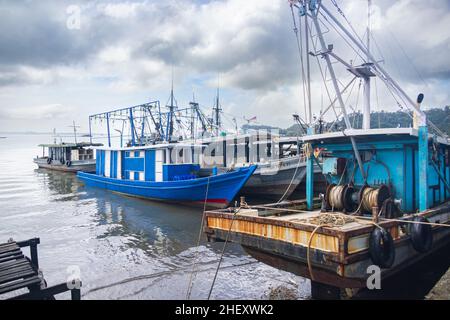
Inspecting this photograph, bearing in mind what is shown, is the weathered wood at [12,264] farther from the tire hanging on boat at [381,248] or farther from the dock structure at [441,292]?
the dock structure at [441,292]

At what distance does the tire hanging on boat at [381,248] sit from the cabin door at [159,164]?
46.4ft

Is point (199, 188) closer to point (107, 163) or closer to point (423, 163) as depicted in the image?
point (107, 163)

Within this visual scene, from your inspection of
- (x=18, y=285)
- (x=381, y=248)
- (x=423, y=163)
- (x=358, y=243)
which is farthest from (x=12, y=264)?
(x=423, y=163)

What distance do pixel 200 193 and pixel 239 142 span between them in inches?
298

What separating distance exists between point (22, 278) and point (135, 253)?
499 centimetres

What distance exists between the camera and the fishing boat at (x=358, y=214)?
4.63 metres

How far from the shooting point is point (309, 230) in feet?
15.8

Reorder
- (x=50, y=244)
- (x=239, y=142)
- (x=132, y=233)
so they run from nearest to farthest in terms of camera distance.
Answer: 1. (x=50, y=244)
2. (x=132, y=233)
3. (x=239, y=142)

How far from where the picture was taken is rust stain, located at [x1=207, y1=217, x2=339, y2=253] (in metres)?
4.51

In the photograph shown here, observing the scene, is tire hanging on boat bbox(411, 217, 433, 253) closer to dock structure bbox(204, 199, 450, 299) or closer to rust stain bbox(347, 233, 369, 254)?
dock structure bbox(204, 199, 450, 299)

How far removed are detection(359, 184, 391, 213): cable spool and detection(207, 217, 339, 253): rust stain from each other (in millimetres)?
2269
